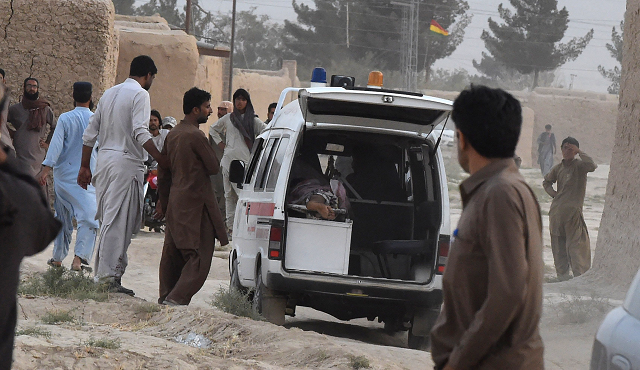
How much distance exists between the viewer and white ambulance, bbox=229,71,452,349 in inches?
241

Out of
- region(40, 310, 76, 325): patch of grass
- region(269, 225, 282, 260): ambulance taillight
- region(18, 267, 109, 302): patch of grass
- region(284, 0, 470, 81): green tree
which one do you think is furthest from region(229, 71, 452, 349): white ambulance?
region(284, 0, 470, 81): green tree

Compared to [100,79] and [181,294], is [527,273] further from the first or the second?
[100,79]

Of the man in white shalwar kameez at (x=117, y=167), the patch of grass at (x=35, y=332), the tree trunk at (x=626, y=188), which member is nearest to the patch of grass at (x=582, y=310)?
the tree trunk at (x=626, y=188)

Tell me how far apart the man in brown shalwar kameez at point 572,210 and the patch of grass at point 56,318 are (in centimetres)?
670

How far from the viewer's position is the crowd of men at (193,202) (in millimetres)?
2352

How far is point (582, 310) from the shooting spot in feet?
25.9

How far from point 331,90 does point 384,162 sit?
1305 millimetres

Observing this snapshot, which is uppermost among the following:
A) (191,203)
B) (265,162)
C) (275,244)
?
(265,162)

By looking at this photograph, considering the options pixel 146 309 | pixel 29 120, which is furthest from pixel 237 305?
pixel 29 120

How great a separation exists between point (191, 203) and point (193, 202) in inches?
0.7

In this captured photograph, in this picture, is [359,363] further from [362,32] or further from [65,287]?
[362,32]

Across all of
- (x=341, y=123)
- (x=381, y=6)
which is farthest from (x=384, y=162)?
(x=381, y=6)

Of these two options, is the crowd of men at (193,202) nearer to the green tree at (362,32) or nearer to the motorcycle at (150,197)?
the motorcycle at (150,197)

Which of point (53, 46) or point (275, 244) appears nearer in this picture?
point (275, 244)
